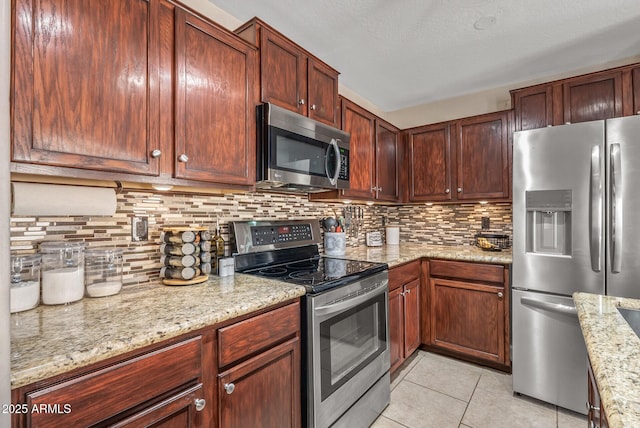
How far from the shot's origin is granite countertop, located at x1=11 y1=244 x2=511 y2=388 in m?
0.73

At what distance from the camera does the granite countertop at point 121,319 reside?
729 millimetres

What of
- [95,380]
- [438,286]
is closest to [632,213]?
[438,286]

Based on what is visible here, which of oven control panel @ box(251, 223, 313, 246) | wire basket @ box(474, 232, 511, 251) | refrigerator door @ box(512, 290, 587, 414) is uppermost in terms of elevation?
oven control panel @ box(251, 223, 313, 246)

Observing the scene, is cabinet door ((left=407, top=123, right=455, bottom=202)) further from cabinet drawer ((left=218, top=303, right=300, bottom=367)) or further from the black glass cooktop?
cabinet drawer ((left=218, top=303, right=300, bottom=367))

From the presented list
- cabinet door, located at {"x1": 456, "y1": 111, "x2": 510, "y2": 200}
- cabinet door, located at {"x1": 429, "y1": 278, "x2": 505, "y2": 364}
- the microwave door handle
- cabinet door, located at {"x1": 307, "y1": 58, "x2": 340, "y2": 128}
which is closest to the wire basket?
cabinet door, located at {"x1": 456, "y1": 111, "x2": 510, "y2": 200}

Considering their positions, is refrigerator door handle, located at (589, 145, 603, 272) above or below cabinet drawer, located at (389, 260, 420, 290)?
above

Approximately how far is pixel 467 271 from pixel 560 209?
0.83m

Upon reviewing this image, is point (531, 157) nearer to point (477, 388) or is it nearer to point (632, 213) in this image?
point (632, 213)

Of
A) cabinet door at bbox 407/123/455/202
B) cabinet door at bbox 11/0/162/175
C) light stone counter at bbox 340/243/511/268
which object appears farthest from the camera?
cabinet door at bbox 407/123/455/202

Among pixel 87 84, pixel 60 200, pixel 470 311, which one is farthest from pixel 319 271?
pixel 470 311

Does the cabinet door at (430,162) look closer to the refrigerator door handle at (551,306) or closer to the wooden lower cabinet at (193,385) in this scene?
the refrigerator door handle at (551,306)

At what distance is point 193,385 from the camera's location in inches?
38.9

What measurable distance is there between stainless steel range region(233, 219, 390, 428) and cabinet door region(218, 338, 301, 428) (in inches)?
2.9

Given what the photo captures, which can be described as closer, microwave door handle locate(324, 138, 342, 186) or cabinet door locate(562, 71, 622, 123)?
microwave door handle locate(324, 138, 342, 186)
